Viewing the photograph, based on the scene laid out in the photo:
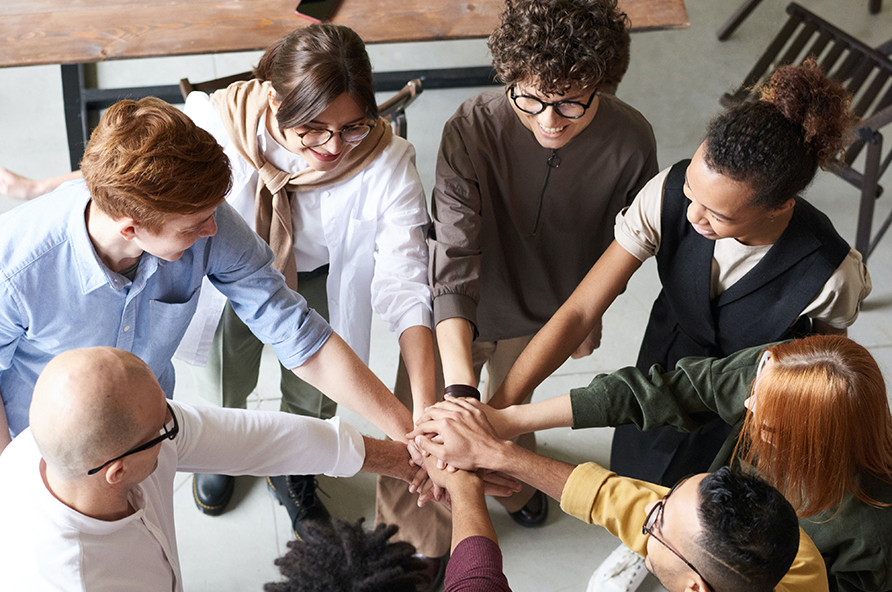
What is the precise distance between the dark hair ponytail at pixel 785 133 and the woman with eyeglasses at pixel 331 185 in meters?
0.77

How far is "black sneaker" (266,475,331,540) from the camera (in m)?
2.45

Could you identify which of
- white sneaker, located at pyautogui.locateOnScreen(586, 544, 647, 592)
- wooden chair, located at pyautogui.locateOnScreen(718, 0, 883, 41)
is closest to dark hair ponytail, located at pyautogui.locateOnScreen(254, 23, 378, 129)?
Result: white sneaker, located at pyautogui.locateOnScreen(586, 544, 647, 592)

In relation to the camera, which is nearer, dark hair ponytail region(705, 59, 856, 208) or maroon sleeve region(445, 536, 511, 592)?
maroon sleeve region(445, 536, 511, 592)

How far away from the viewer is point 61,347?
1.56 m

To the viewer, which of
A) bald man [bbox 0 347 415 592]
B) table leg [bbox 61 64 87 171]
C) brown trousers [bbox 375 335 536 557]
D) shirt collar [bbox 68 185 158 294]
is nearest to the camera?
bald man [bbox 0 347 415 592]

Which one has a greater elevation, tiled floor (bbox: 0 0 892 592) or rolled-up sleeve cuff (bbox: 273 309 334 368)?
rolled-up sleeve cuff (bbox: 273 309 334 368)

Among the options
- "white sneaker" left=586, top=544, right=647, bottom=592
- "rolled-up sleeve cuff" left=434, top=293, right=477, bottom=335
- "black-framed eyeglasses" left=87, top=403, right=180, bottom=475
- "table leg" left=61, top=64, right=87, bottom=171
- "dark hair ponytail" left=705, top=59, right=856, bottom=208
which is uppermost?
"dark hair ponytail" left=705, top=59, right=856, bottom=208

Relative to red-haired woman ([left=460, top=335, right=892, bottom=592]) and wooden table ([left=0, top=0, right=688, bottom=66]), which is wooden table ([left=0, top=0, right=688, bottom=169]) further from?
red-haired woman ([left=460, top=335, right=892, bottom=592])

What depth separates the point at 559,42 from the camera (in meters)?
1.61

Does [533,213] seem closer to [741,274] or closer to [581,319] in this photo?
[581,319]

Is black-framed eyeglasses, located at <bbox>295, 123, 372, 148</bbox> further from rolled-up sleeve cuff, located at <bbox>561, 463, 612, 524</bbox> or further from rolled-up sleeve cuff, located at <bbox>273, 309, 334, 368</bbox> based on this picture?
rolled-up sleeve cuff, located at <bbox>561, 463, 612, 524</bbox>

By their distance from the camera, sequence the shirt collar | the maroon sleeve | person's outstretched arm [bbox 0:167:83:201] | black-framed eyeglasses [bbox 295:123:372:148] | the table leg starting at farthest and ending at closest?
the table leg
person's outstretched arm [bbox 0:167:83:201]
black-framed eyeglasses [bbox 295:123:372:148]
the shirt collar
the maroon sleeve

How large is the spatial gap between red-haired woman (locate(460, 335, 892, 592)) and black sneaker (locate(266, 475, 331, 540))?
1.40m

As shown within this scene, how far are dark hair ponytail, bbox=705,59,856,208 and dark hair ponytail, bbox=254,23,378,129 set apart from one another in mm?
779
